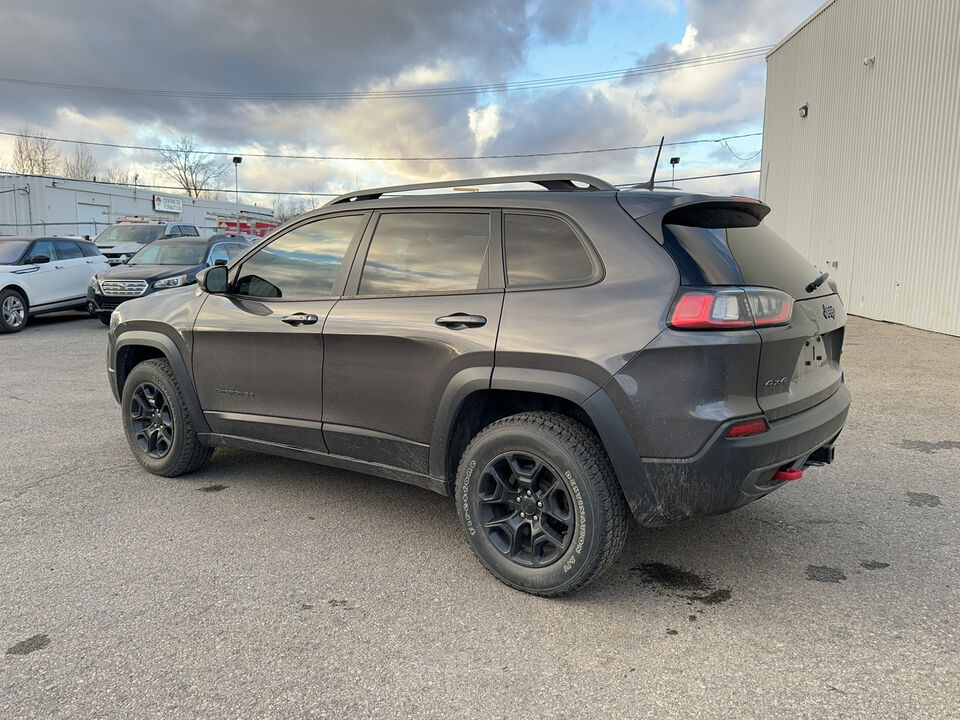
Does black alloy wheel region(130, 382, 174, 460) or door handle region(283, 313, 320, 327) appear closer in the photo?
door handle region(283, 313, 320, 327)

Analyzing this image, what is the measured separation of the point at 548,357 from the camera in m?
2.99

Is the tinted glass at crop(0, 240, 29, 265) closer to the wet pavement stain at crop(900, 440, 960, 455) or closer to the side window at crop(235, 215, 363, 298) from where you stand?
the side window at crop(235, 215, 363, 298)

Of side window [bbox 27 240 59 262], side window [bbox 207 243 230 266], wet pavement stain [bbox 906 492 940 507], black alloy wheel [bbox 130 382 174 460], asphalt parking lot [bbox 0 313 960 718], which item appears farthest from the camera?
side window [bbox 207 243 230 266]

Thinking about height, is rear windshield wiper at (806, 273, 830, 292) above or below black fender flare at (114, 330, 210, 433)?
above

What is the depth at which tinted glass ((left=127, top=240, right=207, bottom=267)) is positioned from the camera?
13.1 metres

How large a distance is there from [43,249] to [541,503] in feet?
44.4

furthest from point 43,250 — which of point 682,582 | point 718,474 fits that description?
point 718,474

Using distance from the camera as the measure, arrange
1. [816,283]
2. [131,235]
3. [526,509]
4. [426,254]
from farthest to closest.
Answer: [131,235]
[426,254]
[816,283]
[526,509]

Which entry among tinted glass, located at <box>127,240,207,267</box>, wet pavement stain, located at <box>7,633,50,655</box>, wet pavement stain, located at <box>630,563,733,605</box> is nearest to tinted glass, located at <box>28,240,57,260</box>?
tinted glass, located at <box>127,240,207,267</box>

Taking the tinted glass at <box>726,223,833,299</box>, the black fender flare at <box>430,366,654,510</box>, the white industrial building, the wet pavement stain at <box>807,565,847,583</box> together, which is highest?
the white industrial building

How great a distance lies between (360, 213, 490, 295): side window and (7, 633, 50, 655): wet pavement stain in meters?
2.06

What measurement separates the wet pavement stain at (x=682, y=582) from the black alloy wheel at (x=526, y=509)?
1.75 feet

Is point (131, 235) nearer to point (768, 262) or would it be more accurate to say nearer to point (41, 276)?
point (41, 276)

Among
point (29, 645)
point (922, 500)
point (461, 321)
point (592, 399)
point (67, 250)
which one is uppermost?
point (67, 250)
